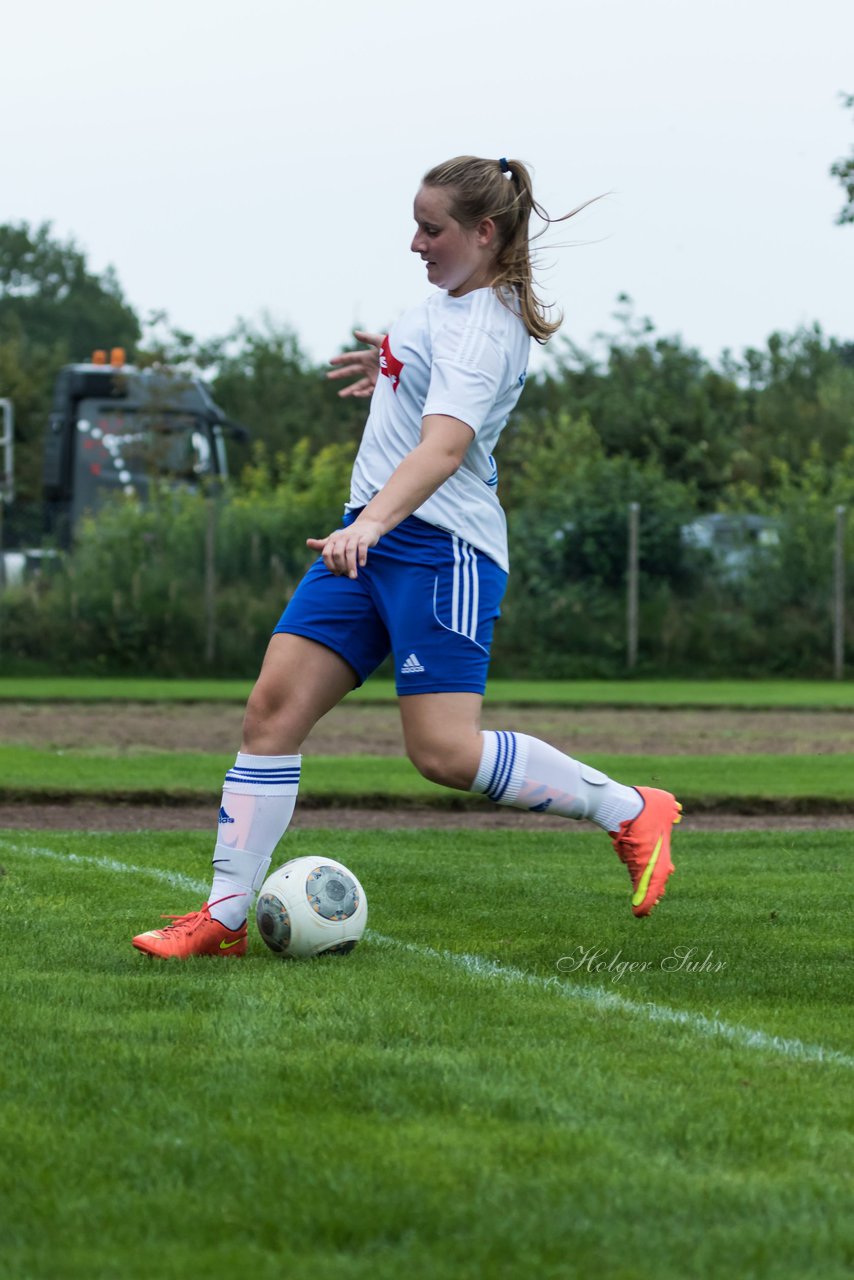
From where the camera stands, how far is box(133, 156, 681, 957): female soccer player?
4832 millimetres

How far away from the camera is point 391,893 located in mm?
6387

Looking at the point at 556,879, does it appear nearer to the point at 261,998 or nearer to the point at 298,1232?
the point at 261,998

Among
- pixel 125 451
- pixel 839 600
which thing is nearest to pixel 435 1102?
pixel 839 600

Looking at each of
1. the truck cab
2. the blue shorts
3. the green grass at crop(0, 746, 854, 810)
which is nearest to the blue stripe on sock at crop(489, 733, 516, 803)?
the blue shorts

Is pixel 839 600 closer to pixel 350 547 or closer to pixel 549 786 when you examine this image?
pixel 549 786

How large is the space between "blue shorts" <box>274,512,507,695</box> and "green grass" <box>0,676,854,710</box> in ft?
47.8

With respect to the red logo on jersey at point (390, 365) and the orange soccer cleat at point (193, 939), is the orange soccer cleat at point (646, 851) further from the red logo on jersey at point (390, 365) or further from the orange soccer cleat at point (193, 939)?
the red logo on jersey at point (390, 365)

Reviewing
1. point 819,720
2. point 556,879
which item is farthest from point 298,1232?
point 819,720

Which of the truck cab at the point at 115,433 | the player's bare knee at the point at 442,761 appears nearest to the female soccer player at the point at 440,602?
the player's bare knee at the point at 442,761

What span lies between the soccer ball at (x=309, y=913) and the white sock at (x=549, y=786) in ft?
1.66

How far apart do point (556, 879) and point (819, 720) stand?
37.0 ft

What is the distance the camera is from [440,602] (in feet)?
15.8

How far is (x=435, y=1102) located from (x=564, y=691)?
18.8 m

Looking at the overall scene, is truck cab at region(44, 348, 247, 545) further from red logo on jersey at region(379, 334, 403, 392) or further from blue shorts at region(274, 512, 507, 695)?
blue shorts at region(274, 512, 507, 695)
